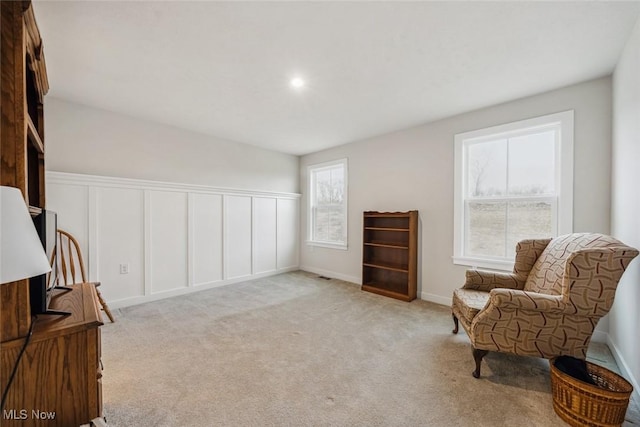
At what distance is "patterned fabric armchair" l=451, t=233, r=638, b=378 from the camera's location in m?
1.63

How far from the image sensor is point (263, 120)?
11.6 feet

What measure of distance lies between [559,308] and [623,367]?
0.92m

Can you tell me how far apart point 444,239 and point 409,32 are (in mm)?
2481

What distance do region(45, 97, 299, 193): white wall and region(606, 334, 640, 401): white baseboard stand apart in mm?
4625

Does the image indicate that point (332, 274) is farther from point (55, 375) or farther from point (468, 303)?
point (55, 375)

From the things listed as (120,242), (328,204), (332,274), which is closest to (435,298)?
(332,274)

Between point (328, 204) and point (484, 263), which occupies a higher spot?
point (328, 204)

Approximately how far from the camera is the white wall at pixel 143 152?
9.85 ft

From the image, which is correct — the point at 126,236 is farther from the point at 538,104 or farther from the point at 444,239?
the point at 538,104

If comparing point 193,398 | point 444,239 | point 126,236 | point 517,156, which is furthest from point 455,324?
point 126,236

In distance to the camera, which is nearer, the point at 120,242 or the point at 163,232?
the point at 120,242

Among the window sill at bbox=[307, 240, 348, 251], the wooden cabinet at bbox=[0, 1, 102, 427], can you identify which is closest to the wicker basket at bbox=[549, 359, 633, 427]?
the wooden cabinet at bbox=[0, 1, 102, 427]

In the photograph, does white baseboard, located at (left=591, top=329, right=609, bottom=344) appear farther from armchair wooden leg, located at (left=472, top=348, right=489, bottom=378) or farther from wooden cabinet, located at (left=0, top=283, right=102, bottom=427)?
wooden cabinet, located at (left=0, top=283, right=102, bottom=427)

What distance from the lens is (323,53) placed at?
2.08 meters
